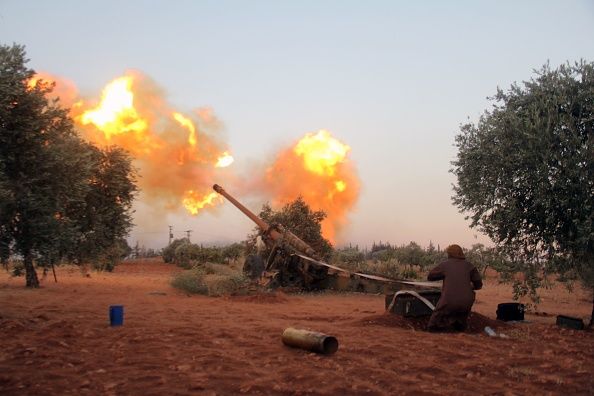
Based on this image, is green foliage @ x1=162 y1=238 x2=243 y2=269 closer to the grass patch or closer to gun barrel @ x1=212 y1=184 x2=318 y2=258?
gun barrel @ x1=212 y1=184 x2=318 y2=258

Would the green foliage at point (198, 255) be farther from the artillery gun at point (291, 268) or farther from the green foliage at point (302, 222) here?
the artillery gun at point (291, 268)

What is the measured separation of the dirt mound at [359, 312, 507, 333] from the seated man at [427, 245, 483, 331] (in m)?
0.39

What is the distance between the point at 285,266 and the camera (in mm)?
21734

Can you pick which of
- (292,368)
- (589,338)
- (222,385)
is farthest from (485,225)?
(222,385)

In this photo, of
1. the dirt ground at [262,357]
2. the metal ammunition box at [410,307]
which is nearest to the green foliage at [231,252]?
the dirt ground at [262,357]

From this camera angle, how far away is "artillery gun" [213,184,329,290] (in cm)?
2123

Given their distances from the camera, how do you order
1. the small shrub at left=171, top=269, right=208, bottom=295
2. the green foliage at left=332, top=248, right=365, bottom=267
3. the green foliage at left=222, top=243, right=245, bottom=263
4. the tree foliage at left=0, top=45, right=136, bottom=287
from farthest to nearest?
the green foliage at left=222, top=243, right=245, bottom=263 → the green foliage at left=332, top=248, right=365, bottom=267 → the small shrub at left=171, top=269, right=208, bottom=295 → the tree foliage at left=0, top=45, right=136, bottom=287

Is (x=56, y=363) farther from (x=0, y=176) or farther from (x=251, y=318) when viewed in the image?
(x=251, y=318)

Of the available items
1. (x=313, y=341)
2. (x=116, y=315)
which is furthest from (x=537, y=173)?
(x=116, y=315)

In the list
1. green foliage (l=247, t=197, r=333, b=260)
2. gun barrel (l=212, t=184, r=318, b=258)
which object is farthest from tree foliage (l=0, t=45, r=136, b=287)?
green foliage (l=247, t=197, r=333, b=260)

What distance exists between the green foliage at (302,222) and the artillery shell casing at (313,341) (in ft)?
63.0

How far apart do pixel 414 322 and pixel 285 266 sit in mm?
10581

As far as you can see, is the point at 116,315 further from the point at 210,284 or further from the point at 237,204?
the point at 237,204

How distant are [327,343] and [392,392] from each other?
6.29 ft
